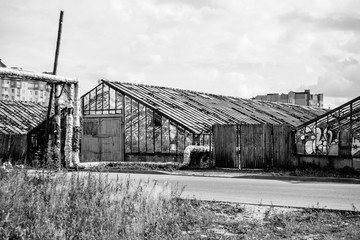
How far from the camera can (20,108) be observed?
40469mm

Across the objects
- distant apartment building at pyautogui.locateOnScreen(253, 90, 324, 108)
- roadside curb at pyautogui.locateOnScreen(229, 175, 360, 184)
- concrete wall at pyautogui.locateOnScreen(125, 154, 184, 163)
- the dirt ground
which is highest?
distant apartment building at pyautogui.locateOnScreen(253, 90, 324, 108)

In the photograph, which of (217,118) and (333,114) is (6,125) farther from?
(333,114)

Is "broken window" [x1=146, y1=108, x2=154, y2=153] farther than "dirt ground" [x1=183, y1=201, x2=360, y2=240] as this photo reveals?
Yes

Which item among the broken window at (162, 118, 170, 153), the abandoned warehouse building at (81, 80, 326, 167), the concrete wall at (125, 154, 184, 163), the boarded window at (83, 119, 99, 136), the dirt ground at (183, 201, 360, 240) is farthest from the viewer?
the boarded window at (83, 119, 99, 136)

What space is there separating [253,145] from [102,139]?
1147 cm

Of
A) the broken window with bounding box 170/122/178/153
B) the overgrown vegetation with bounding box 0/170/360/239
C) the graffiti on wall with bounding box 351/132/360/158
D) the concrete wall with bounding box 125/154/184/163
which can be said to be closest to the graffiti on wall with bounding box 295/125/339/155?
the graffiti on wall with bounding box 351/132/360/158

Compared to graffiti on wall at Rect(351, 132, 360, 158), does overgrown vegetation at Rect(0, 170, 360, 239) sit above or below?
below

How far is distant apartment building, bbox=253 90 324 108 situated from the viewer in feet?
271

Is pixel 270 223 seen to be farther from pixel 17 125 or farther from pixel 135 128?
pixel 17 125

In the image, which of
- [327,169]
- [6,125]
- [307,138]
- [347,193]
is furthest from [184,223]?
[6,125]

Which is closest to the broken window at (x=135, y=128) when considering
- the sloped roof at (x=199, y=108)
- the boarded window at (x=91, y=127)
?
the sloped roof at (x=199, y=108)

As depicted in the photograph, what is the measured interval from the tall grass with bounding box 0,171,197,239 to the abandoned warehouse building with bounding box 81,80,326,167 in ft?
54.2

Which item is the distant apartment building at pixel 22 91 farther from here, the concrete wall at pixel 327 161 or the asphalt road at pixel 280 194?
the asphalt road at pixel 280 194

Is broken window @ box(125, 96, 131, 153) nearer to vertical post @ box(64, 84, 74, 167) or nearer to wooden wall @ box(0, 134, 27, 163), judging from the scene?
vertical post @ box(64, 84, 74, 167)
